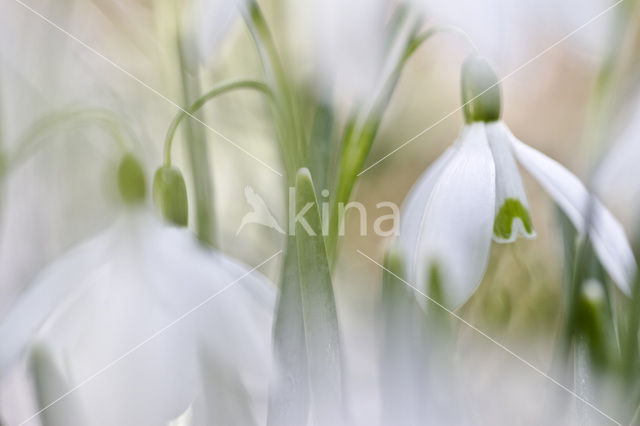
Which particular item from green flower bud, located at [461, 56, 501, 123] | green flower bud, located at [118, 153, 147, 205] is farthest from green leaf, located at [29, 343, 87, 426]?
green flower bud, located at [461, 56, 501, 123]

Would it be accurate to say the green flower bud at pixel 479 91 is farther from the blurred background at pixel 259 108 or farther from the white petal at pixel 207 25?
the white petal at pixel 207 25

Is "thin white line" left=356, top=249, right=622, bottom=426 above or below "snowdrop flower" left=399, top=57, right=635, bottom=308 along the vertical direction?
below

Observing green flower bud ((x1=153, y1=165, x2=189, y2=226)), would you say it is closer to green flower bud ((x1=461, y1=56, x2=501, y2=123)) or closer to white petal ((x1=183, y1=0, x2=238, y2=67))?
white petal ((x1=183, y1=0, x2=238, y2=67))

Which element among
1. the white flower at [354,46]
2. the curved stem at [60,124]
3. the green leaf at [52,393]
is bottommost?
the green leaf at [52,393]

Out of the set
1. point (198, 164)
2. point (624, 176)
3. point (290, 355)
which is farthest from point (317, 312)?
point (624, 176)

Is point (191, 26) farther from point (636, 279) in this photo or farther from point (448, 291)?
point (636, 279)

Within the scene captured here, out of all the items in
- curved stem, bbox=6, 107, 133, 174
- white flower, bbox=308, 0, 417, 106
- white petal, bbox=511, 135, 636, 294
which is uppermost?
white flower, bbox=308, 0, 417, 106

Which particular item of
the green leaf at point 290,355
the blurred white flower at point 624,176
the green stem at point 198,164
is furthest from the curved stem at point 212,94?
the blurred white flower at point 624,176
